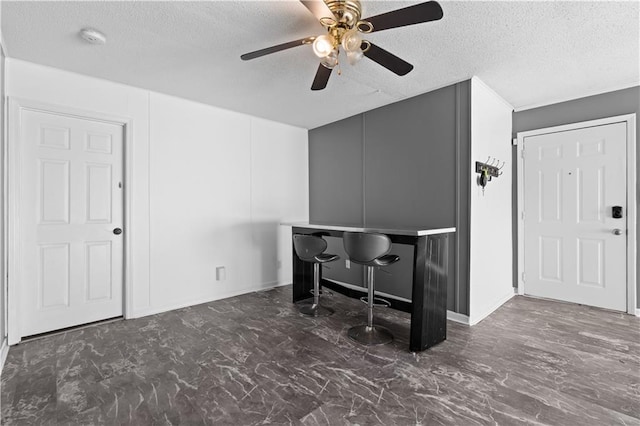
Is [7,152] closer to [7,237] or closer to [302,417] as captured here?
[7,237]

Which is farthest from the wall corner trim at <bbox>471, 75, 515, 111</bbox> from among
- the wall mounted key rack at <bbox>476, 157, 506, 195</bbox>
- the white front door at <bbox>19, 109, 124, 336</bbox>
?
the white front door at <bbox>19, 109, 124, 336</bbox>

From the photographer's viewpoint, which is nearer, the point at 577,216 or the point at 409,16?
the point at 409,16

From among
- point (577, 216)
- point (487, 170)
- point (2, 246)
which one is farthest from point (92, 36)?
point (577, 216)

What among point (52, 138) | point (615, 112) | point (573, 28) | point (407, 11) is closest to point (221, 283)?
point (52, 138)

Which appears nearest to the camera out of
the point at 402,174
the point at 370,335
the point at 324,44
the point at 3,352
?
the point at 324,44

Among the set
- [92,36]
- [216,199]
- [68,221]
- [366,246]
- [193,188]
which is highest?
[92,36]

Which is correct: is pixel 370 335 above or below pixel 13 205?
below

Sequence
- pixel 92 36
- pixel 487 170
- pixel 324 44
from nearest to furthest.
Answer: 1. pixel 324 44
2. pixel 92 36
3. pixel 487 170

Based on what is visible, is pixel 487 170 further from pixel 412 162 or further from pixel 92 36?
pixel 92 36

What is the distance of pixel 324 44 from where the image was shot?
197cm

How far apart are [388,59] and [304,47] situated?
2.86ft

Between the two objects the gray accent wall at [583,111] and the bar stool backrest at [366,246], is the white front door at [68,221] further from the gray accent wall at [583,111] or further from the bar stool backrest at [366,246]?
the gray accent wall at [583,111]

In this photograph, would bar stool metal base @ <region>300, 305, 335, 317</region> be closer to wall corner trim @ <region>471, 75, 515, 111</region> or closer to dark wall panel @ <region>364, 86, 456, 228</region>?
dark wall panel @ <region>364, 86, 456, 228</region>

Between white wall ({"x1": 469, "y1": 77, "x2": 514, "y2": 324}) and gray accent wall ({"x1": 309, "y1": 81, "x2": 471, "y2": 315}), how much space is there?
0.10 m
